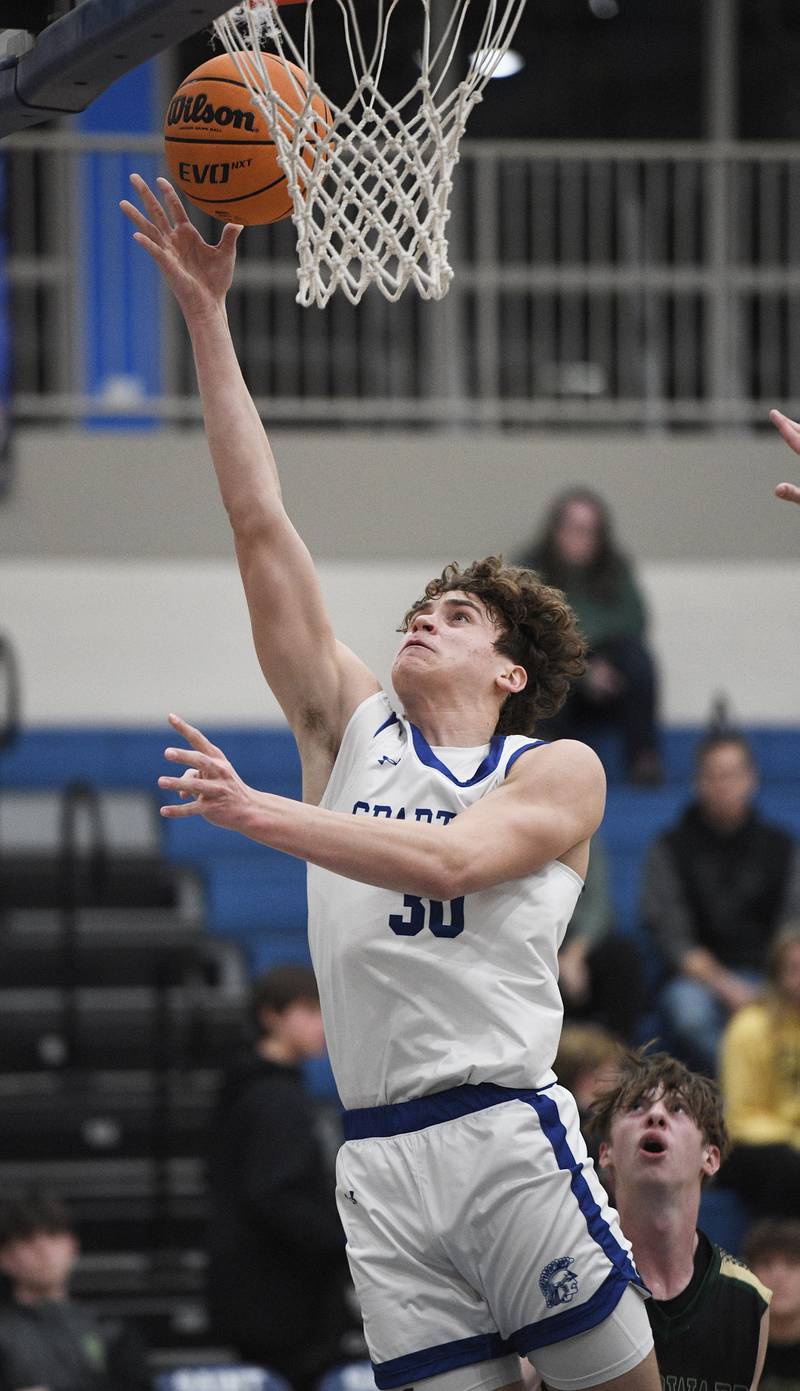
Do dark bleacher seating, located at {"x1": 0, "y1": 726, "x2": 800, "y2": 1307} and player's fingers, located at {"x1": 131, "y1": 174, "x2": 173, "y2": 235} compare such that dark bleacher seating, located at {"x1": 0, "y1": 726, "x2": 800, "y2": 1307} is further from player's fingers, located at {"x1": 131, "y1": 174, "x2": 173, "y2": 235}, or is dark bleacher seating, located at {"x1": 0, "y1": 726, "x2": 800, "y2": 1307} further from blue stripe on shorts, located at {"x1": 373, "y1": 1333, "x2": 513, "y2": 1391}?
player's fingers, located at {"x1": 131, "y1": 174, "x2": 173, "y2": 235}

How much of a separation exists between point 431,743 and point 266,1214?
3213 mm

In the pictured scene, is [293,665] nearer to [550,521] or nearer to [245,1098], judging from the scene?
[245,1098]

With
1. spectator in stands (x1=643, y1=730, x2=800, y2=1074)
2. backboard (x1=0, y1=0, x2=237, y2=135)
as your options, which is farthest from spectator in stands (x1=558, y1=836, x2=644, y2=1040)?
backboard (x1=0, y1=0, x2=237, y2=135)

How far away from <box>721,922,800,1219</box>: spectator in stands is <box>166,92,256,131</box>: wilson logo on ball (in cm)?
424

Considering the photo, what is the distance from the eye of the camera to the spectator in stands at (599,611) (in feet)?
31.1

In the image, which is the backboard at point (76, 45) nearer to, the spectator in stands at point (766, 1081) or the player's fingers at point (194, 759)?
the player's fingers at point (194, 759)

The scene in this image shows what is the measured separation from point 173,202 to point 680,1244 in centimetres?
204

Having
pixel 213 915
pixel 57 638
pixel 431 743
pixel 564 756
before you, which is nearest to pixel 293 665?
pixel 431 743

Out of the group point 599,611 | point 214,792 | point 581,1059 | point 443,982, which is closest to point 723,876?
point 599,611

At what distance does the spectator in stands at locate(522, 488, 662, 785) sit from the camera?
9477 millimetres

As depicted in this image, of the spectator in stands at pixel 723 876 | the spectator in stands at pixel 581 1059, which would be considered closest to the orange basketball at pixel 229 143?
the spectator in stands at pixel 581 1059

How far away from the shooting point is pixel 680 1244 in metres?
3.66

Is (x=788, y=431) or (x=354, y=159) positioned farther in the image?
(x=354, y=159)

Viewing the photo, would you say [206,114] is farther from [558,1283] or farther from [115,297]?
[115,297]
